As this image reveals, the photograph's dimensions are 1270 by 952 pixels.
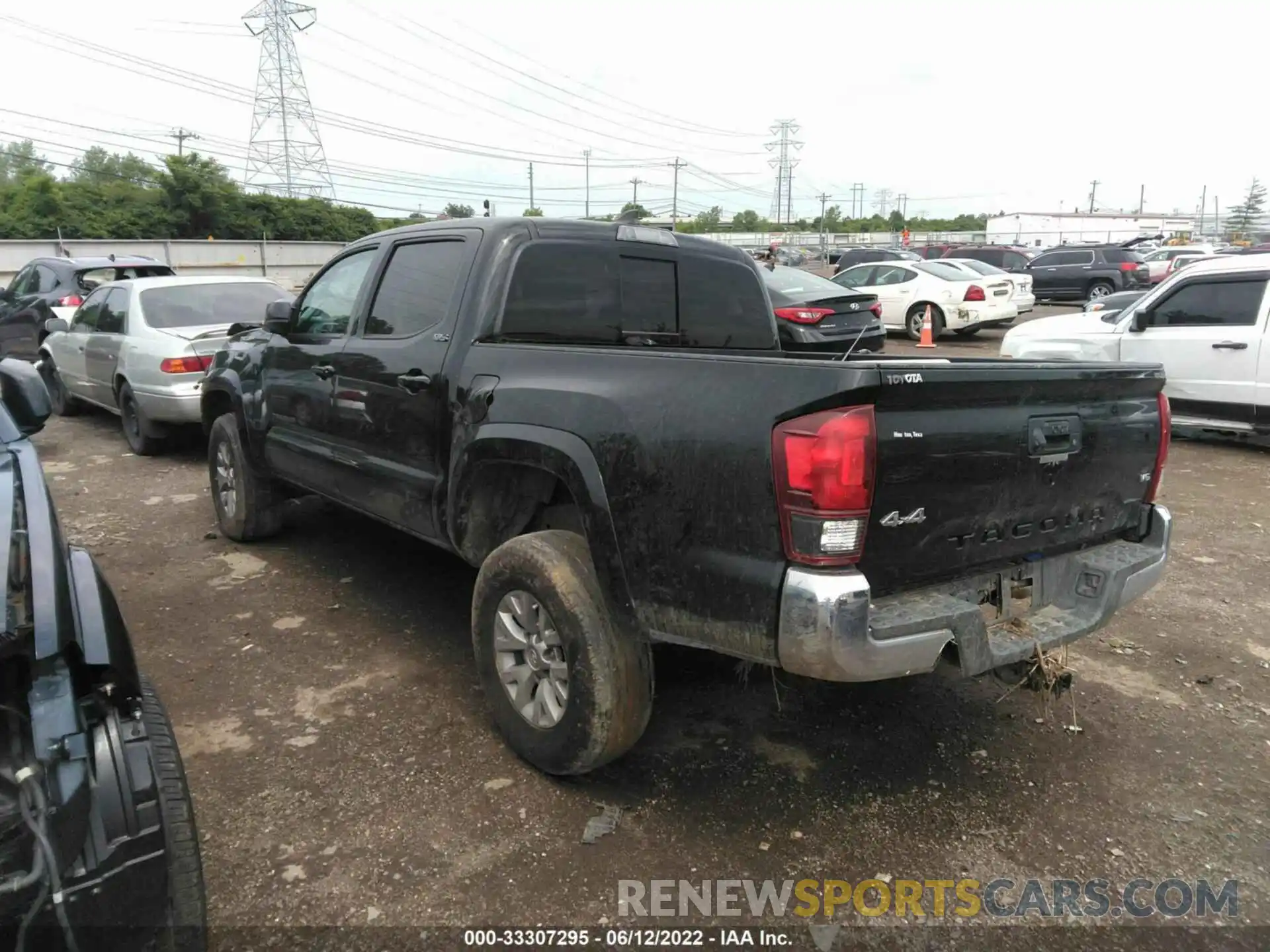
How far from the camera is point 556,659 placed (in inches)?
119

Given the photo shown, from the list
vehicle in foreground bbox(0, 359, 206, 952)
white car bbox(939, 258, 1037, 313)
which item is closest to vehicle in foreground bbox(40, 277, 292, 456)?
vehicle in foreground bbox(0, 359, 206, 952)

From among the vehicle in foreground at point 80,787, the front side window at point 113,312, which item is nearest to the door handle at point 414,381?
the vehicle in foreground at point 80,787

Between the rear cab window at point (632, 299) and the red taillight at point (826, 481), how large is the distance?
1.58 m

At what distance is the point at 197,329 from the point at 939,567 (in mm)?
7387

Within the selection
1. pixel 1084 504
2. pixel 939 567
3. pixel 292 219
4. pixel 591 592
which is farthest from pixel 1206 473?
pixel 292 219

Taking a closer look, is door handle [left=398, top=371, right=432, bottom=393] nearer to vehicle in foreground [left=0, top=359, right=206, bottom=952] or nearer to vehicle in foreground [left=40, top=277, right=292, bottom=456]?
vehicle in foreground [left=0, top=359, right=206, bottom=952]

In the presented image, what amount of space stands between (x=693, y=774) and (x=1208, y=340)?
297 inches

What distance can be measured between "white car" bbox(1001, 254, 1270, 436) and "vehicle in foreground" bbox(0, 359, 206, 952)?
26.9 ft

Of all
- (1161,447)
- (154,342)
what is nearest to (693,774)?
(1161,447)

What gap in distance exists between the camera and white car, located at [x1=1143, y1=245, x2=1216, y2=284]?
27.8m

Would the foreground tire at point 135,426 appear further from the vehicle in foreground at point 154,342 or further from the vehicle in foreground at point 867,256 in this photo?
the vehicle in foreground at point 867,256

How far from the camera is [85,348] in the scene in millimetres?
9023

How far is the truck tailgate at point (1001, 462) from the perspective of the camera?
2.47 metres

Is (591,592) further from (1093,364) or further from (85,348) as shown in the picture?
(85,348)
